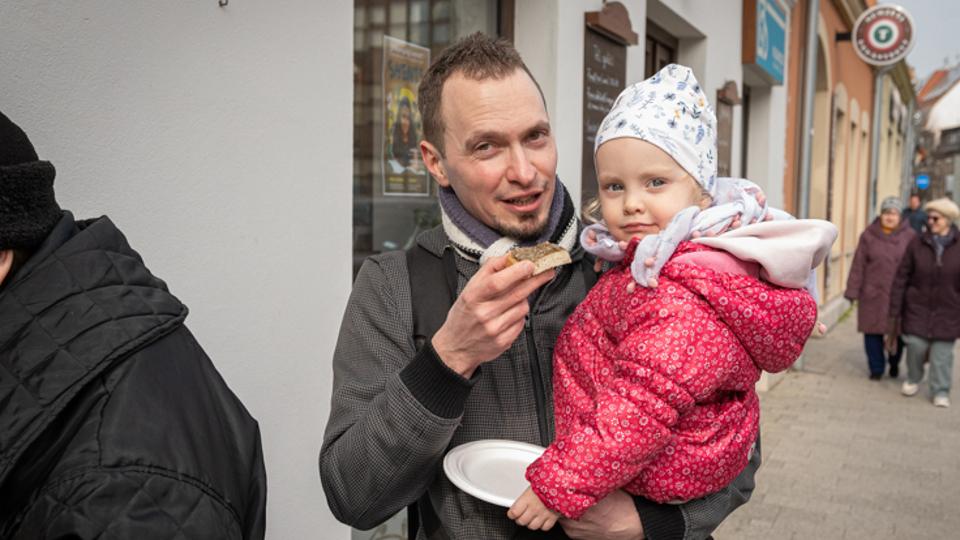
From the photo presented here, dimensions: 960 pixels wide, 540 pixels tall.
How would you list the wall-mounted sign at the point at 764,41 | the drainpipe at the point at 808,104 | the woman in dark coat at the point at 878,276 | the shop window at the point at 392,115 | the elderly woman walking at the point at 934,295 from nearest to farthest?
the shop window at the point at 392,115 → the elderly woman walking at the point at 934,295 → the wall-mounted sign at the point at 764,41 → the woman in dark coat at the point at 878,276 → the drainpipe at the point at 808,104

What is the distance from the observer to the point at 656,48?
7156mm

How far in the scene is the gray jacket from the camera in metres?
1.54

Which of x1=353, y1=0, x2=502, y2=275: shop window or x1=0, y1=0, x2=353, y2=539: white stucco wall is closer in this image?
x1=0, y1=0, x2=353, y2=539: white stucco wall

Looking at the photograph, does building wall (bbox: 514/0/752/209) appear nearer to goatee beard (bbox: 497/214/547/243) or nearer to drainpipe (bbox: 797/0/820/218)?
goatee beard (bbox: 497/214/547/243)

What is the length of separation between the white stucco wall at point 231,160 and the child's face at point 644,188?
50.1 inches

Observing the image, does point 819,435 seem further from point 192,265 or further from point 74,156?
point 74,156

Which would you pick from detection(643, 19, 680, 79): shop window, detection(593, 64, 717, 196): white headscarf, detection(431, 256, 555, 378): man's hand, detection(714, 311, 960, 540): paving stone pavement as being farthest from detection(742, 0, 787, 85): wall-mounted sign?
detection(431, 256, 555, 378): man's hand

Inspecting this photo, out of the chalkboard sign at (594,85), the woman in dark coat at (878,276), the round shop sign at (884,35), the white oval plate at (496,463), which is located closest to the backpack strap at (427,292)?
the white oval plate at (496,463)

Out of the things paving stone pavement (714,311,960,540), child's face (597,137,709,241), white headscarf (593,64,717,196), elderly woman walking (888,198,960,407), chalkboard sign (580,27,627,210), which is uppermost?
chalkboard sign (580,27,627,210)

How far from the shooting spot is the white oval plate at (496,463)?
Answer: 1.63 m

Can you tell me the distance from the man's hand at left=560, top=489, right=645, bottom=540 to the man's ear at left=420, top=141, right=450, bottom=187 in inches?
33.9

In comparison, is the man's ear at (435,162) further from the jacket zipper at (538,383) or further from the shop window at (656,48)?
the shop window at (656,48)

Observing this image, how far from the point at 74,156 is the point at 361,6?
6.49 ft

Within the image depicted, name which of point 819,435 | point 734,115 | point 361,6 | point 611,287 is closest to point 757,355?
point 611,287
